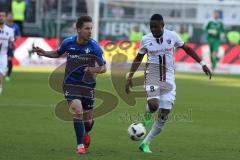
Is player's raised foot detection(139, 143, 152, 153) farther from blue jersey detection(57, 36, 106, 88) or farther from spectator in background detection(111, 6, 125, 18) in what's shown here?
spectator in background detection(111, 6, 125, 18)

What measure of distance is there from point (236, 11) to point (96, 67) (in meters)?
34.7

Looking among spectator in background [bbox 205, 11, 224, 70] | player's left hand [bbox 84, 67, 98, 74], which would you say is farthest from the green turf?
spectator in background [bbox 205, 11, 224, 70]

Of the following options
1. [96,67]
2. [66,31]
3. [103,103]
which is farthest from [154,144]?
[66,31]

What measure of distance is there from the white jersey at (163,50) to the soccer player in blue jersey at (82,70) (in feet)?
2.97

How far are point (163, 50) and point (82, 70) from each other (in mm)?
1405

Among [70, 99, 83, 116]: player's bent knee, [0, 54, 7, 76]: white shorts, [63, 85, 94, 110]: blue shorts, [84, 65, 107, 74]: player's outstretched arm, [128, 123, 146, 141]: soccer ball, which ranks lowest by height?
[0, 54, 7, 76]: white shorts

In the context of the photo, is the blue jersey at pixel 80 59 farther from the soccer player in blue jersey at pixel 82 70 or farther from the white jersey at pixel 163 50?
the white jersey at pixel 163 50

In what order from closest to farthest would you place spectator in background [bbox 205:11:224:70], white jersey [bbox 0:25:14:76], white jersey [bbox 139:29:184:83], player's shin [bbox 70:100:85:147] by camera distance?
player's shin [bbox 70:100:85:147] → white jersey [bbox 139:29:184:83] → white jersey [bbox 0:25:14:76] → spectator in background [bbox 205:11:224:70]

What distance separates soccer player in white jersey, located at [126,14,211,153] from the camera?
13008mm

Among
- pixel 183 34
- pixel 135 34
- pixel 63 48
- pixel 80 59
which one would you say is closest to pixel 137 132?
pixel 80 59

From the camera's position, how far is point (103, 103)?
68.1ft

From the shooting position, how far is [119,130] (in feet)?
51.0

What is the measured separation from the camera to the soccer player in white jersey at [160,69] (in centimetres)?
1301

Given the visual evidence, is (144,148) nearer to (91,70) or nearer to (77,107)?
(77,107)
